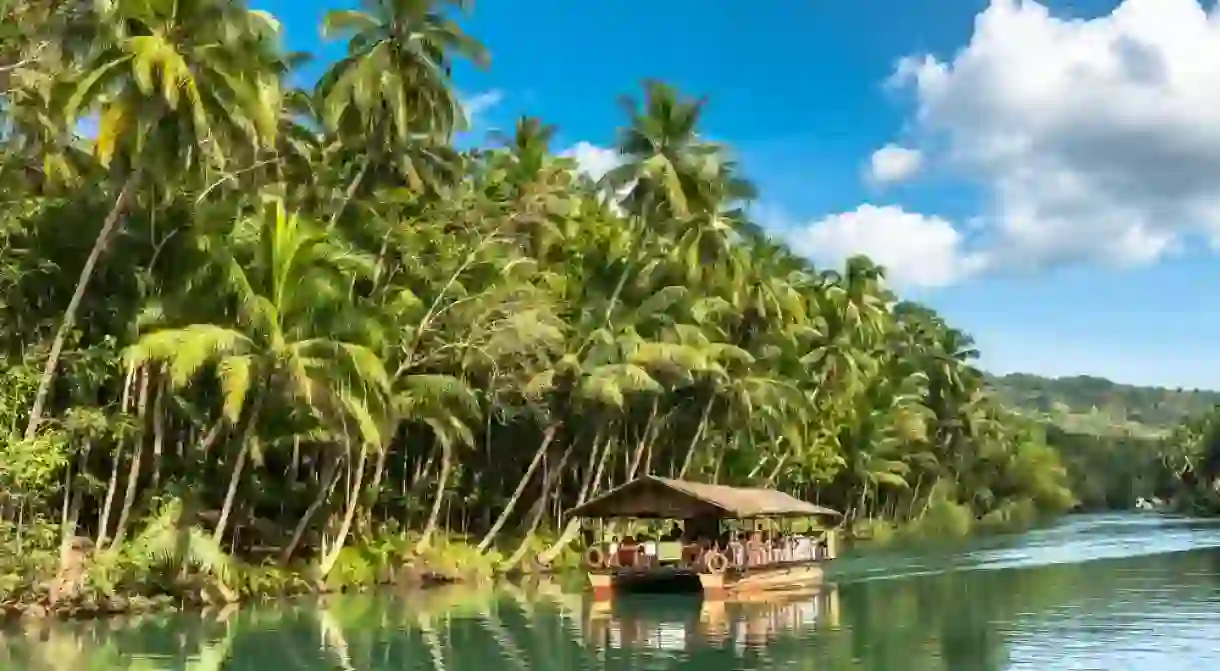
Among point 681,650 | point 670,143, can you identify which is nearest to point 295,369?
point 681,650

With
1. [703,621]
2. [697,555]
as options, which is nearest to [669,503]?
[697,555]

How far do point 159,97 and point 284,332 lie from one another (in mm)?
5244

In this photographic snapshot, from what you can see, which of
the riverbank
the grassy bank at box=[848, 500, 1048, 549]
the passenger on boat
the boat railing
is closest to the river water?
the riverbank

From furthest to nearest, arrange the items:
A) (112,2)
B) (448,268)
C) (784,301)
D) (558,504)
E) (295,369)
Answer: (784,301)
(558,504)
(448,268)
(295,369)
(112,2)

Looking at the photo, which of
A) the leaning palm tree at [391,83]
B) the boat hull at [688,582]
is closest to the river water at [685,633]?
the boat hull at [688,582]

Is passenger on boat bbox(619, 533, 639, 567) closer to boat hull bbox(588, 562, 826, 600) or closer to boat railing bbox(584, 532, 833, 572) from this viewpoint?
boat railing bbox(584, 532, 833, 572)

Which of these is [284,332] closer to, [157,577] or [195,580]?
[195,580]

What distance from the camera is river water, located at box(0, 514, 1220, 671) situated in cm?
1852

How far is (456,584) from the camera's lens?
Answer: 3256 cm

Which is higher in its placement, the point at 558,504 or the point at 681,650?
the point at 558,504

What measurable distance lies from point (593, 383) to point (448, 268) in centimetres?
468

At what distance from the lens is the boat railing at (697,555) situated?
2820 cm

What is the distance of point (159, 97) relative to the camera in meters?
21.8

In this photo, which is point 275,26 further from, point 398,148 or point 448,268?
point 448,268
